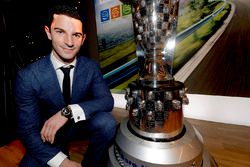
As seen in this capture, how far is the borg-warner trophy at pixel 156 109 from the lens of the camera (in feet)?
1.89

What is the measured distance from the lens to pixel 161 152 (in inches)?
22.4

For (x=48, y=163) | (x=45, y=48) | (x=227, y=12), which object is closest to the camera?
(x=48, y=163)

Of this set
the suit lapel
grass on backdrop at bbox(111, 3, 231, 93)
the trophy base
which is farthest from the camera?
grass on backdrop at bbox(111, 3, 231, 93)

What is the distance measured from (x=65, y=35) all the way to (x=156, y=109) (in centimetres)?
52

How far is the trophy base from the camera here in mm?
562

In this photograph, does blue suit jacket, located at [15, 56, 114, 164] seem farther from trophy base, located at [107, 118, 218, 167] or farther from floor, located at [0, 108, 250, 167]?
floor, located at [0, 108, 250, 167]

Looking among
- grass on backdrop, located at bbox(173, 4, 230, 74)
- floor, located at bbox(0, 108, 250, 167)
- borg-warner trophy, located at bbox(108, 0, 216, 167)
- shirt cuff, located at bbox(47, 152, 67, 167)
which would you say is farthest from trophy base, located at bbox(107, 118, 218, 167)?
grass on backdrop, located at bbox(173, 4, 230, 74)

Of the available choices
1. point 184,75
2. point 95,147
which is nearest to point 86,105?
point 95,147

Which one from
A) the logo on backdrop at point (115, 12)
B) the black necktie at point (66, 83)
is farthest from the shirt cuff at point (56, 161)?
the logo on backdrop at point (115, 12)

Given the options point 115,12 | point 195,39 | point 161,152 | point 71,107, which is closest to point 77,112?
point 71,107

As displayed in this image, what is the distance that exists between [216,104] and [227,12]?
2.33ft

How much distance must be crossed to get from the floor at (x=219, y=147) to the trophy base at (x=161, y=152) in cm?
65

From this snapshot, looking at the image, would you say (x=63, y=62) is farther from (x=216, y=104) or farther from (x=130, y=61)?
(x=216, y=104)

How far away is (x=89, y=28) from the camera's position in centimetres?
208
